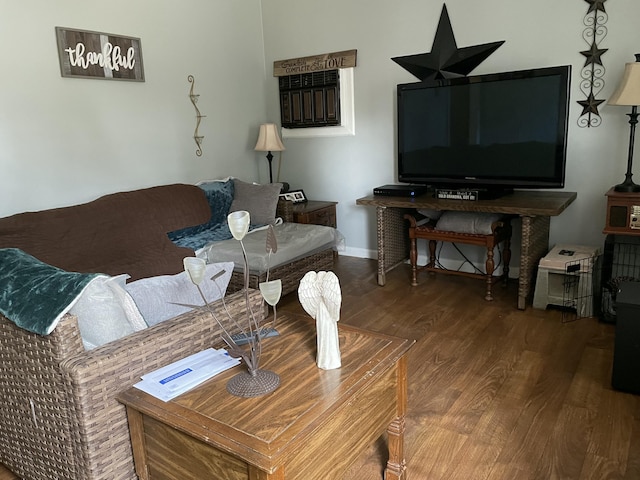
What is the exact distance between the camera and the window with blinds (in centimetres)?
446

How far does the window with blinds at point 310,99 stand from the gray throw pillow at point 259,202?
0.87 metres

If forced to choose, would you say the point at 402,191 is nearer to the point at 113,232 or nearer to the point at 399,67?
the point at 399,67

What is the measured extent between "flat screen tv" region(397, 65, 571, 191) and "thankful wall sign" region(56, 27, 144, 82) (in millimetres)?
2031

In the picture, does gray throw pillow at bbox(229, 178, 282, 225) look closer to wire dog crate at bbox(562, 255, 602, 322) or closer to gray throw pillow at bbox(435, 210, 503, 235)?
gray throw pillow at bbox(435, 210, 503, 235)

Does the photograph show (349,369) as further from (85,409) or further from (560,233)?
(560,233)

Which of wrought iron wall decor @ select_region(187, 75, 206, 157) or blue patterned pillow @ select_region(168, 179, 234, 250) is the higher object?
wrought iron wall decor @ select_region(187, 75, 206, 157)

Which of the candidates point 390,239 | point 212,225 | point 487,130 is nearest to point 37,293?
point 212,225

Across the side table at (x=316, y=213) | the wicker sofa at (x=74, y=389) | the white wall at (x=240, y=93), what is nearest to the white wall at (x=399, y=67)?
the white wall at (x=240, y=93)

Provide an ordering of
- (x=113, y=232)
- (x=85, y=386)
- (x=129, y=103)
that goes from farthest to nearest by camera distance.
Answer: (x=129, y=103), (x=113, y=232), (x=85, y=386)

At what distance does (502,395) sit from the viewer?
7.57 ft

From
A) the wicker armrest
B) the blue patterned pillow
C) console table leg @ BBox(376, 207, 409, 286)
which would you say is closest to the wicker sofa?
the wicker armrest

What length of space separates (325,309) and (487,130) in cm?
254

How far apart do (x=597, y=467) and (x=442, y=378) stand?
786 millimetres

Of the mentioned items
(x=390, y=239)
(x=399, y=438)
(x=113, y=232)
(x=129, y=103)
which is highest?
(x=129, y=103)
